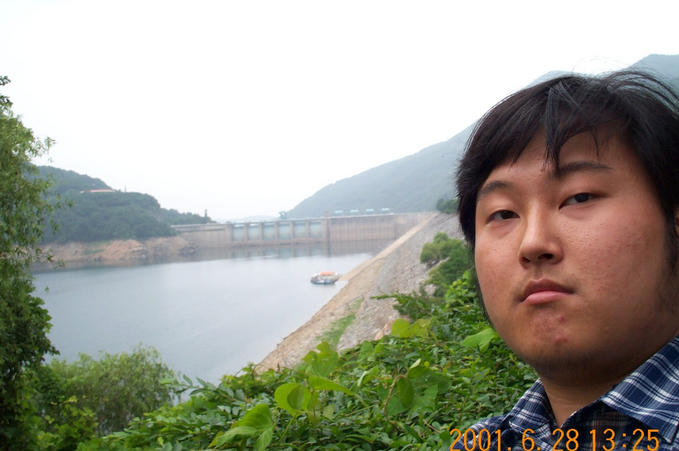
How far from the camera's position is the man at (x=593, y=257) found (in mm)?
651

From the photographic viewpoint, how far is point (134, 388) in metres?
10.1

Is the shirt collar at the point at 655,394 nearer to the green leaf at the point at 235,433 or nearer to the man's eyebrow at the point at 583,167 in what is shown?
the man's eyebrow at the point at 583,167

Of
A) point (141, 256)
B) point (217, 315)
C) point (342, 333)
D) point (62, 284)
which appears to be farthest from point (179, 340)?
point (141, 256)

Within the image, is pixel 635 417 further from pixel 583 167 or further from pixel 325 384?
pixel 325 384

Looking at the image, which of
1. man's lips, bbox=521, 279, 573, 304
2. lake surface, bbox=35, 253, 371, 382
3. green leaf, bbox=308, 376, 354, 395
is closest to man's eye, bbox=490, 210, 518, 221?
man's lips, bbox=521, 279, 573, 304

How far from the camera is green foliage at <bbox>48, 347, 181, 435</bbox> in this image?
31.4 ft

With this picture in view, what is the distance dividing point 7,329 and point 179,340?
16.7 meters

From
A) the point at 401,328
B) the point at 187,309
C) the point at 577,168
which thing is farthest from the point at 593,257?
the point at 187,309

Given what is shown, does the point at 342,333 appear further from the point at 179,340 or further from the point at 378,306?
the point at 179,340

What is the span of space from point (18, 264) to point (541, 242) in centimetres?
522

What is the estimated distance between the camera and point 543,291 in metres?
0.68

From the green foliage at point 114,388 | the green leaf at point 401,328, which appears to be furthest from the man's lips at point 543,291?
the green foliage at point 114,388
